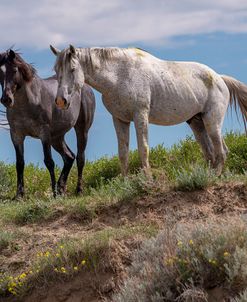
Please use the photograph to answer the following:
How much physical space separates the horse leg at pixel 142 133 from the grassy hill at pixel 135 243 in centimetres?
40

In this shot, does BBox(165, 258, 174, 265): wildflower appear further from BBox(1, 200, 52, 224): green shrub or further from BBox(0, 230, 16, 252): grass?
BBox(1, 200, 52, 224): green shrub

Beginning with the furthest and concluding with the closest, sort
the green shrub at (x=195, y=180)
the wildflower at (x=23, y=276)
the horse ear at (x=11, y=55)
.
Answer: the horse ear at (x=11, y=55), the green shrub at (x=195, y=180), the wildflower at (x=23, y=276)

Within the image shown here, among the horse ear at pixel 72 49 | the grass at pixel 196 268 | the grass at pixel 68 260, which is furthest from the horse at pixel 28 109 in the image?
the grass at pixel 196 268

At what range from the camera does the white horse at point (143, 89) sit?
1152 centimetres

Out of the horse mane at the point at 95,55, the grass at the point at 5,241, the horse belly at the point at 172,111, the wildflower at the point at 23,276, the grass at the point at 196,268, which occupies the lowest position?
the grass at the point at 196,268

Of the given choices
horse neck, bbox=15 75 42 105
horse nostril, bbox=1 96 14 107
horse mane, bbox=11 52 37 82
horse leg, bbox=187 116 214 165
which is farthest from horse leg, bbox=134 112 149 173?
horse mane, bbox=11 52 37 82

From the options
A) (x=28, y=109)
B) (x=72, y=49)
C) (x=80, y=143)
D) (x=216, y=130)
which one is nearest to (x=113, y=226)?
(x=72, y=49)

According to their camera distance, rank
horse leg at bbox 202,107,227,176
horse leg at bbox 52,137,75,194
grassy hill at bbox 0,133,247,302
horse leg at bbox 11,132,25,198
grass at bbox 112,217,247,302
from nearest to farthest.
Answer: grass at bbox 112,217,247,302, grassy hill at bbox 0,133,247,302, horse leg at bbox 202,107,227,176, horse leg at bbox 11,132,25,198, horse leg at bbox 52,137,75,194

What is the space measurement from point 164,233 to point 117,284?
0.85 metres

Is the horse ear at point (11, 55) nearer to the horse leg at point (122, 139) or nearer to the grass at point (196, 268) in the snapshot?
the horse leg at point (122, 139)

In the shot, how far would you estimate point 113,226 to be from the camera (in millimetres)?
10062

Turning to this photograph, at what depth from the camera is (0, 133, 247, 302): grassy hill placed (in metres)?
7.29

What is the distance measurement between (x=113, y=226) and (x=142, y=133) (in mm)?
1950

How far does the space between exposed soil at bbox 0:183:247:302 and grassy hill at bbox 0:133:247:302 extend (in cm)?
1
